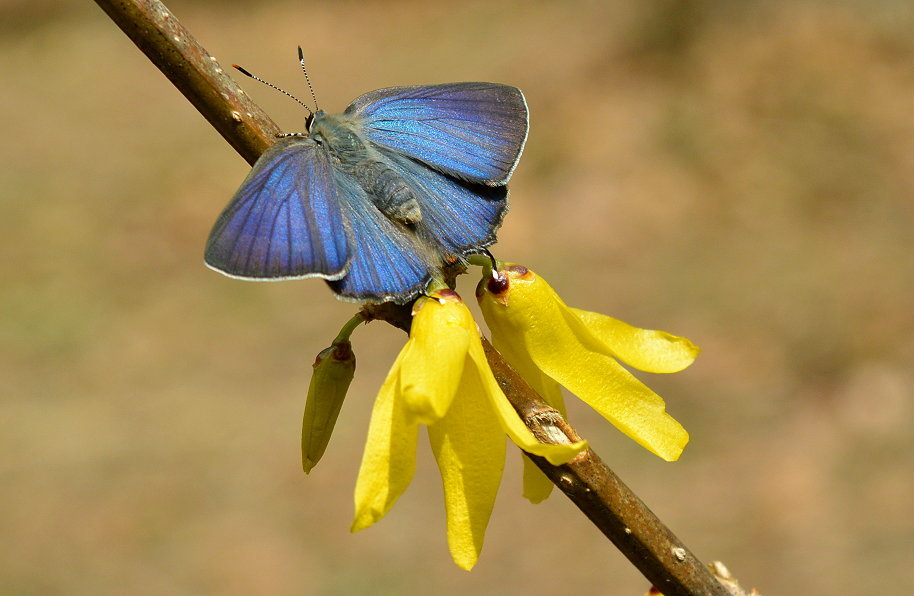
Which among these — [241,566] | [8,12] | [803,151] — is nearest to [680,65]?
[803,151]

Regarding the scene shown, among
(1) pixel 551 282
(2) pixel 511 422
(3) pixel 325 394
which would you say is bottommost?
(1) pixel 551 282

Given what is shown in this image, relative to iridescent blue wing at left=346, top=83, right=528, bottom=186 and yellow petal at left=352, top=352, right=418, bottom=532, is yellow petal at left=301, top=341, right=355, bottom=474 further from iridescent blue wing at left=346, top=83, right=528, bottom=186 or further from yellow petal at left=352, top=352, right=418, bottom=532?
iridescent blue wing at left=346, top=83, right=528, bottom=186

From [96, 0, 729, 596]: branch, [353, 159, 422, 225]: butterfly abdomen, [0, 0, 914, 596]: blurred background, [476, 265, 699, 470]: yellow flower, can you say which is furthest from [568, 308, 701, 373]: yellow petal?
[0, 0, 914, 596]: blurred background

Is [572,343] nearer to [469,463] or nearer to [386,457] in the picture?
[469,463]

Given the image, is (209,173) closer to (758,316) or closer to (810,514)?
(758,316)

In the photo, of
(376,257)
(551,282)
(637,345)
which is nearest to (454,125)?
(376,257)
